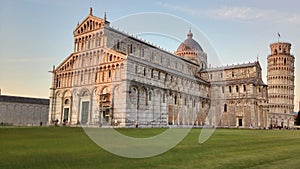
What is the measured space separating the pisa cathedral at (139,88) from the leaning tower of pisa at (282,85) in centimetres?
3199

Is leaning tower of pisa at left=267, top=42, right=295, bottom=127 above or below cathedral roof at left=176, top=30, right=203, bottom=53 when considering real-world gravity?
below

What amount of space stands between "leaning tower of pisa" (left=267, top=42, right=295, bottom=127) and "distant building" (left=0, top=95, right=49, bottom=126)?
76017mm

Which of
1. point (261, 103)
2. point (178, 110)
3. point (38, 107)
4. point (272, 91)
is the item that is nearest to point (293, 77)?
point (272, 91)

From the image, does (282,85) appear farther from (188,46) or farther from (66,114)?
(66,114)

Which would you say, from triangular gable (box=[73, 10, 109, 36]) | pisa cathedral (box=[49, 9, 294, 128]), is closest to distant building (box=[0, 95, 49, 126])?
pisa cathedral (box=[49, 9, 294, 128])

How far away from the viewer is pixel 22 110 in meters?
66.8

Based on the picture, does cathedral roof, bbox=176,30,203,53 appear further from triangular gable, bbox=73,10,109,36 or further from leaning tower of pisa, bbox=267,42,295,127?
triangular gable, bbox=73,10,109,36

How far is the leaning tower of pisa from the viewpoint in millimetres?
99500

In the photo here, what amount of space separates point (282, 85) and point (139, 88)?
72685 mm

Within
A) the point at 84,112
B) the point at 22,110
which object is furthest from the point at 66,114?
the point at 22,110

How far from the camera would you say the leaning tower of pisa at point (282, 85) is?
99.5 m

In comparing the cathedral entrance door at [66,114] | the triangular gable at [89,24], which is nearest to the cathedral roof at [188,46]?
the triangular gable at [89,24]

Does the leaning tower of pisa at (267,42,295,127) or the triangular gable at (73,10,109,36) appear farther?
the leaning tower of pisa at (267,42,295,127)

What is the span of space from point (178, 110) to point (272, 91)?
191ft
